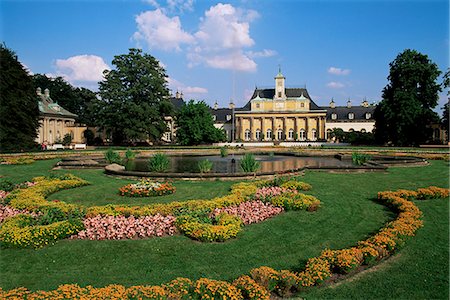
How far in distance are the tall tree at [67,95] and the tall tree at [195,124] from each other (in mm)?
32187

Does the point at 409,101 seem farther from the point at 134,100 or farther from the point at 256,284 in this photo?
the point at 256,284

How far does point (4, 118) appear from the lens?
110ft

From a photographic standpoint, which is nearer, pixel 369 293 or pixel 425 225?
pixel 369 293

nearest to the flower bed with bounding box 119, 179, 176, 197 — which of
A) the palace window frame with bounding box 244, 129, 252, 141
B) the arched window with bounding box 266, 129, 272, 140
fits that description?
the palace window frame with bounding box 244, 129, 252, 141

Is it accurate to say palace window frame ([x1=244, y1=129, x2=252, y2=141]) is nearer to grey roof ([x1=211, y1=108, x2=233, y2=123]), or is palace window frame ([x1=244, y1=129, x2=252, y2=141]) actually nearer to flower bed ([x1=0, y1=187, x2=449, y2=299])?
grey roof ([x1=211, y1=108, x2=233, y2=123])

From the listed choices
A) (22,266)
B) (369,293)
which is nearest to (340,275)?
(369,293)

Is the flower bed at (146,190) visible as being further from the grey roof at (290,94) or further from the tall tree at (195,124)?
the grey roof at (290,94)

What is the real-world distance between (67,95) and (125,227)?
76041mm

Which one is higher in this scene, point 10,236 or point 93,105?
point 93,105

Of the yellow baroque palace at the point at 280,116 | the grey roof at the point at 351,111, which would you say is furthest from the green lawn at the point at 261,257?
the grey roof at the point at 351,111

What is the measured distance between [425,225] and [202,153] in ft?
86.8

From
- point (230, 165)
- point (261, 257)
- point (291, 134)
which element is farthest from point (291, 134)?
point (261, 257)

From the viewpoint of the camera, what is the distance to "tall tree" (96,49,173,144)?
4672 centimetres

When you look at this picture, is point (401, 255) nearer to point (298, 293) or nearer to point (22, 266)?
point (298, 293)
